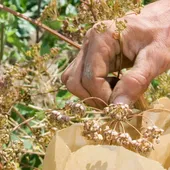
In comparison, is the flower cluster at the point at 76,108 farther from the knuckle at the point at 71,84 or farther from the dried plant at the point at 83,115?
the knuckle at the point at 71,84

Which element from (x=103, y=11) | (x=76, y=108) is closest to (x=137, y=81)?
(x=76, y=108)

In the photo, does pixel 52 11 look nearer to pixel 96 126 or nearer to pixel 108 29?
pixel 108 29

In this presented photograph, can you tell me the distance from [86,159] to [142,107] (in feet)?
0.71

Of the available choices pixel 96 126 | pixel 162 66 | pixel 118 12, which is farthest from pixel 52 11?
pixel 96 126

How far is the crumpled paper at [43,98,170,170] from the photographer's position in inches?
30.4

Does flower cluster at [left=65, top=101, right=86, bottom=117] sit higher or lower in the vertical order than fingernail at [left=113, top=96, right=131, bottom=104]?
higher

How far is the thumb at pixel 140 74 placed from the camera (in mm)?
878

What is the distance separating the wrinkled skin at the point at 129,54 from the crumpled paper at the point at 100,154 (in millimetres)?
53

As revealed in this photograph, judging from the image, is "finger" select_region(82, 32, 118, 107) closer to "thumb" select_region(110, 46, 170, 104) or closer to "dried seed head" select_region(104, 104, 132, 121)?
"thumb" select_region(110, 46, 170, 104)

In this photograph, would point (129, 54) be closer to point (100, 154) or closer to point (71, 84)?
point (71, 84)

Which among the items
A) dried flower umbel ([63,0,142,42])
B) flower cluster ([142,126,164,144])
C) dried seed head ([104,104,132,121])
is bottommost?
flower cluster ([142,126,164,144])

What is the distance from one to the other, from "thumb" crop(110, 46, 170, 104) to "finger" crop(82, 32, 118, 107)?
0.02 m

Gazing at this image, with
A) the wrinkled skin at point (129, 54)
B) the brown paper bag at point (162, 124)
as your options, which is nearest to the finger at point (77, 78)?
the wrinkled skin at point (129, 54)

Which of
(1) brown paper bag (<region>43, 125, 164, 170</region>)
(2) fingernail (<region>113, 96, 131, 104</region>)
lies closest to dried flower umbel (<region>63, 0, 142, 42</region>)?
(2) fingernail (<region>113, 96, 131, 104</region>)
